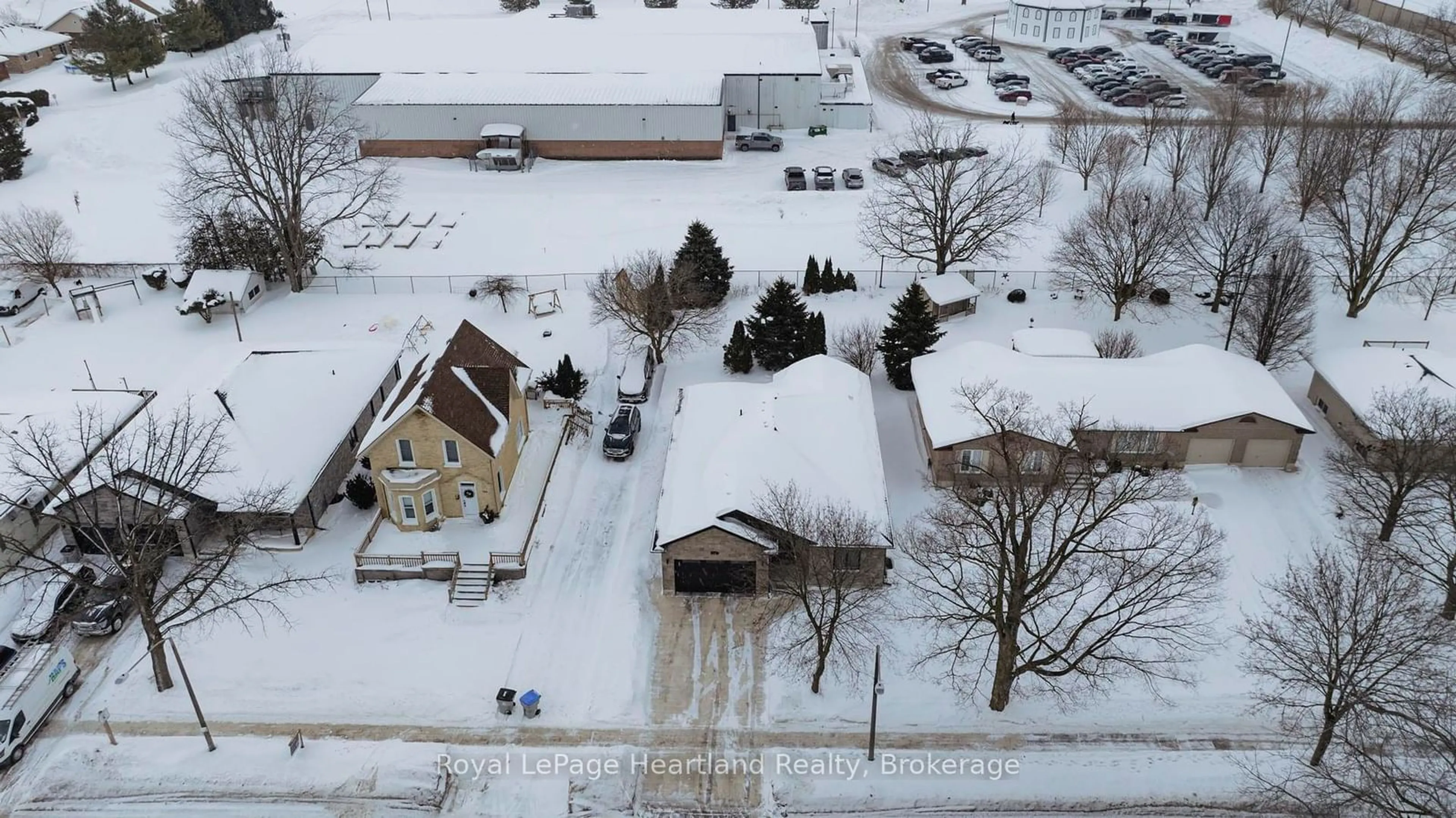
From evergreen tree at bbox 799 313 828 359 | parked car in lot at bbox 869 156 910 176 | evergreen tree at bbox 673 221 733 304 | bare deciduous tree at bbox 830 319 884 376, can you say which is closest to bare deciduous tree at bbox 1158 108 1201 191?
parked car in lot at bbox 869 156 910 176

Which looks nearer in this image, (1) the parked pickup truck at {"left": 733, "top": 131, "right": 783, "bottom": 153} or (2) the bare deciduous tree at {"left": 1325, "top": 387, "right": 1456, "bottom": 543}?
(2) the bare deciduous tree at {"left": 1325, "top": 387, "right": 1456, "bottom": 543}

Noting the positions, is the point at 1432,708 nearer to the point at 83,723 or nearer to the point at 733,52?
the point at 83,723

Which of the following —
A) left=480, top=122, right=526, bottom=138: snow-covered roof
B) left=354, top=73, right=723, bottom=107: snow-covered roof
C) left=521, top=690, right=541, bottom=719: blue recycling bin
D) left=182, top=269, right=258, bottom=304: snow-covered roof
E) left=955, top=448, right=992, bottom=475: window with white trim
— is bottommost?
left=521, top=690, right=541, bottom=719: blue recycling bin

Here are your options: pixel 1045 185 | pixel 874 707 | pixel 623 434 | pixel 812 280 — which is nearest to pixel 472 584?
pixel 623 434

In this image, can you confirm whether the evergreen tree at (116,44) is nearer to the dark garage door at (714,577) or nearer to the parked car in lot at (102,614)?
the parked car in lot at (102,614)

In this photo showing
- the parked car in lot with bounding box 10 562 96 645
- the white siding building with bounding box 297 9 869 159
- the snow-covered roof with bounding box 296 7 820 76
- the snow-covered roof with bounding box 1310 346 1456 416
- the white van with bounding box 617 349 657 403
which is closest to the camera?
the parked car in lot with bounding box 10 562 96 645

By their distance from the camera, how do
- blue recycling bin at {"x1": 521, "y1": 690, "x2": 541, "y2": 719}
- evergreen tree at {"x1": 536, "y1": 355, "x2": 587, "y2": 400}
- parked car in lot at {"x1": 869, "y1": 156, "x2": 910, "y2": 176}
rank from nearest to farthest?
blue recycling bin at {"x1": 521, "y1": 690, "x2": 541, "y2": 719} → evergreen tree at {"x1": 536, "y1": 355, "x2": 587, "y2": 400} → parked car in lot at {"x1": 869, "y1": 156, "x2": 910, "y2": 176}

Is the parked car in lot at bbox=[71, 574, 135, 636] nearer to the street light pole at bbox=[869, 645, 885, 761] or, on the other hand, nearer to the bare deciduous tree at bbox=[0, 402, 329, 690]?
the bare deciduous tree at bbox=[0, 402, 329, 690]

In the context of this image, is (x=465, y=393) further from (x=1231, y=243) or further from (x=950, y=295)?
(x=1231, y=243)
